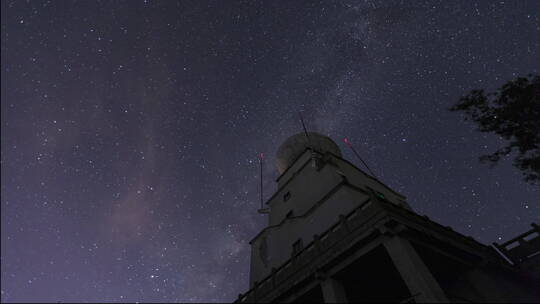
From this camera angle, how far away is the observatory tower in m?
11.4

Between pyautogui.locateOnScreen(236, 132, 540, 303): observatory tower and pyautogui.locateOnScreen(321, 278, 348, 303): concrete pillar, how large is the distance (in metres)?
0.04

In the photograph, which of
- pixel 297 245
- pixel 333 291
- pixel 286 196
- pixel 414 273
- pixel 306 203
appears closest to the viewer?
pixel 414 273

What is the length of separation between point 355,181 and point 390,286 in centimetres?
1025

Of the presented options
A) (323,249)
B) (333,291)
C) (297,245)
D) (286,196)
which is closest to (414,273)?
(333,291)

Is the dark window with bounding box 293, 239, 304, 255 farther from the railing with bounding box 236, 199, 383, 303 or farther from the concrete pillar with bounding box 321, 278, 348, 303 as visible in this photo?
the concrete pillar with bounding box 321, 278, 348, 303

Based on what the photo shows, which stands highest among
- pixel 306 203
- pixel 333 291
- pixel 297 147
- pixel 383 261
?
pixel 297 147

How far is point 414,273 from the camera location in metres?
9.93

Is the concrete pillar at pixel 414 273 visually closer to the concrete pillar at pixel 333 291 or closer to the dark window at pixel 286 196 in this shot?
the concrete pillar at pixel 333 291

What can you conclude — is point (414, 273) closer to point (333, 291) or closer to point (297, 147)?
point (333, 291)

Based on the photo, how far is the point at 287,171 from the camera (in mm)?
29562

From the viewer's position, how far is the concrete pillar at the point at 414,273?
30.3 ft

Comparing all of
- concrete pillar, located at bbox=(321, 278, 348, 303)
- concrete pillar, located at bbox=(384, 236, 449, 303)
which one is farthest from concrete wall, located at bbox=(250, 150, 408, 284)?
concrete pillar, located at bbox=(384, 236, 449, 303)

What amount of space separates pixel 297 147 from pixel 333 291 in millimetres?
21423

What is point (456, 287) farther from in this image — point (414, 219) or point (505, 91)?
point (505, 91)
